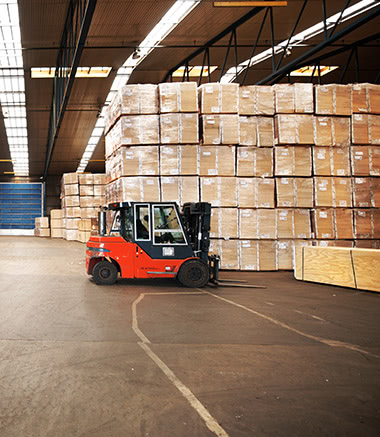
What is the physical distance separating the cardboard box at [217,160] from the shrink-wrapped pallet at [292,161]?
0.98 metres

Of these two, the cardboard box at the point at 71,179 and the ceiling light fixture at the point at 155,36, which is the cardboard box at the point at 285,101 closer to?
the ceiling light fixture at the point at 155,36

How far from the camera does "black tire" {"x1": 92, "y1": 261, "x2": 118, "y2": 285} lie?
7395 mm

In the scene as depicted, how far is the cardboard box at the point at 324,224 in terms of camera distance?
8844mm

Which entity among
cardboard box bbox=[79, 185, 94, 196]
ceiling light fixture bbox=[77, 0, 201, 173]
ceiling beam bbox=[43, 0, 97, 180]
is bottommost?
cardboard box bbox=[79, 185, 94, 196]

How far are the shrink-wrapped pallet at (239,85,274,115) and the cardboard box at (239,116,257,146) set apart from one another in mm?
146

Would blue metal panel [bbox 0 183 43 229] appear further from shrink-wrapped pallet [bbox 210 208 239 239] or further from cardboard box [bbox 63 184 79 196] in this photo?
shrink-wrapped pallet [bbox 210 208 239 239]

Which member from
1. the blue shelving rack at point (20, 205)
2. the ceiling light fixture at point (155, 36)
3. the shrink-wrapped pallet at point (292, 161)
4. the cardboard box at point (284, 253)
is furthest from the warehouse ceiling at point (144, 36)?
the blue shelving rack at point (20, 205)

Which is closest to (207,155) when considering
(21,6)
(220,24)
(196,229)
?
(196,229)

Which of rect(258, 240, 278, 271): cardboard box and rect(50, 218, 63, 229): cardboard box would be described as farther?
rect(50, 218, 63, 229): cardboard box

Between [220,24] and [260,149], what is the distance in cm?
332

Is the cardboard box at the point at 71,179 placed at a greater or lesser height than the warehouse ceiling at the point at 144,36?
lesser

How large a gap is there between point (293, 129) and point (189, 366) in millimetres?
6677

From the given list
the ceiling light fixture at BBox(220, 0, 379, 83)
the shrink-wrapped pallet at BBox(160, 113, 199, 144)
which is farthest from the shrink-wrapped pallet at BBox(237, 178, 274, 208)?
the ceiling light fixture at BBox(220, 0, 379, 83)

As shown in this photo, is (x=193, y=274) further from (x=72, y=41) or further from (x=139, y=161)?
(x=72, y=41)
